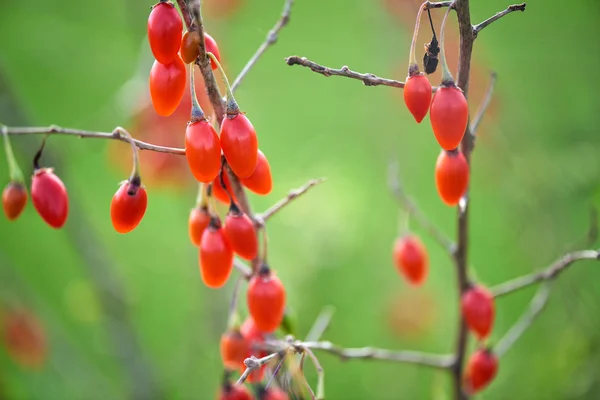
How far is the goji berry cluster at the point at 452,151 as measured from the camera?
47 centimetres

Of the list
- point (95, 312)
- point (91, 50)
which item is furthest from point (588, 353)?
point (91, 50)

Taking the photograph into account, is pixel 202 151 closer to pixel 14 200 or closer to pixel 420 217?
pixel 14 200

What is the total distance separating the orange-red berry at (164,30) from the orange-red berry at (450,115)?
0.21 m

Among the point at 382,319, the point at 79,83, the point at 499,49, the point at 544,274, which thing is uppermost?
the point at 79,83

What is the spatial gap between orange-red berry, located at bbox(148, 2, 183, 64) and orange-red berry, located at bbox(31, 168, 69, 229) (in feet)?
0.61

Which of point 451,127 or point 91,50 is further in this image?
point 91,50

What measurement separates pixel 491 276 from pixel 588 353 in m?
0.86

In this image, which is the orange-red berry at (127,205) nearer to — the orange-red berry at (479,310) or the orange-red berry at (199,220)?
the orange-red berry at (199,220)

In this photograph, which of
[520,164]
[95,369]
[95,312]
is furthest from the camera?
[95,369]

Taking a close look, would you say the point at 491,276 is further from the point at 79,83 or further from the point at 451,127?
the point at 79,83

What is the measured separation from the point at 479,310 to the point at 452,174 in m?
0.23

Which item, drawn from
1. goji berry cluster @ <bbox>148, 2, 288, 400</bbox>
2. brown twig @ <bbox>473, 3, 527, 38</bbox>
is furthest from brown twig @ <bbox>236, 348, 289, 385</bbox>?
brown twig @ <bbox>473, 3, 527, 38</bbox>

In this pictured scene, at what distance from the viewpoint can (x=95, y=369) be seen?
206 centimetres

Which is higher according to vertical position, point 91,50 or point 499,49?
point 91,50
